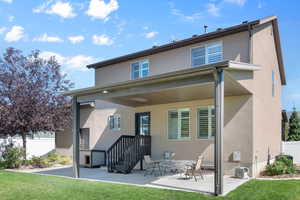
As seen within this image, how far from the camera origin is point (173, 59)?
1320cm

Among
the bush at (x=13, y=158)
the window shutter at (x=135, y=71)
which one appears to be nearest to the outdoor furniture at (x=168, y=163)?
the window shutter at (x=135, y=71)

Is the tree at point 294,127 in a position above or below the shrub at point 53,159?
above

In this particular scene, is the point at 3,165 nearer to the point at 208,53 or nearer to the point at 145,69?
the point at 145,69

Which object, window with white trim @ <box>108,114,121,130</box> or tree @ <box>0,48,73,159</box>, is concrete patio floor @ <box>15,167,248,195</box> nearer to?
window with white trim @ <box>108,114,121,130</box>

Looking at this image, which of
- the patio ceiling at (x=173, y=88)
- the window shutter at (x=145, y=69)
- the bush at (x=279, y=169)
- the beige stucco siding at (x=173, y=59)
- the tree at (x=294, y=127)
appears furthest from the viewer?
the tree at (x=294, y=127)

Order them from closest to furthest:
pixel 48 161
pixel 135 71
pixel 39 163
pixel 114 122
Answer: pixel 135 71 < pixel 39 163 < pixel 114 122 < pixel 48 161

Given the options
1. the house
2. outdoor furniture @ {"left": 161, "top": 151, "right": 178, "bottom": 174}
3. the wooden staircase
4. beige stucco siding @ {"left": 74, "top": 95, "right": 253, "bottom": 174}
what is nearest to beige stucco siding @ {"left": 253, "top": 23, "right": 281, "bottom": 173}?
the house

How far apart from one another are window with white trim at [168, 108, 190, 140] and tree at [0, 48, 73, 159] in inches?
261

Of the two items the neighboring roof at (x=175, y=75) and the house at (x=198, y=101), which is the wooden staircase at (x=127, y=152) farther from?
the neighboring roof at (x=175, y=75)

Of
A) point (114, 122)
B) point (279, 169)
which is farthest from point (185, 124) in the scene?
point (114, 122)

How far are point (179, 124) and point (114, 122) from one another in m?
4.27

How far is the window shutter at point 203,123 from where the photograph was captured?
11.6 m

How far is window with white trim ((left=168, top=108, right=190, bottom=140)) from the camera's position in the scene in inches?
485

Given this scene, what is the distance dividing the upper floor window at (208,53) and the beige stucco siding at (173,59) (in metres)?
0.20
